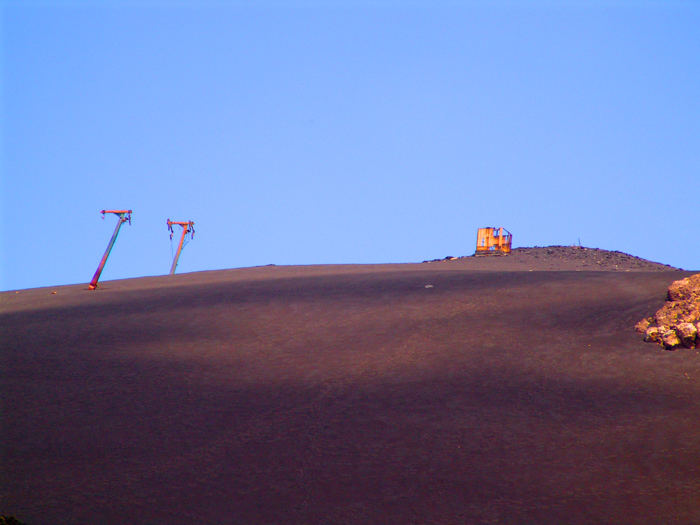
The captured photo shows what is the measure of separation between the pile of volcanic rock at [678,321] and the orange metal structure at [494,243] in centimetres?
1801

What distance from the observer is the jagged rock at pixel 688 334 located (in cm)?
979

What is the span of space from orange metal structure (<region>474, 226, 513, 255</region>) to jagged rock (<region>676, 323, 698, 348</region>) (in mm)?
19247

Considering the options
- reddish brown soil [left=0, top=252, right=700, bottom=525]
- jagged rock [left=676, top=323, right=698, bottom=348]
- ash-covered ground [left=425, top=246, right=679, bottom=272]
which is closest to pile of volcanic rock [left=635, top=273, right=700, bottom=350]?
jagged rock [left=676, top=323, right=698, bottom=348]

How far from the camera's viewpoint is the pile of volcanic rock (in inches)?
388

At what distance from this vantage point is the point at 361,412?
8.16 metres

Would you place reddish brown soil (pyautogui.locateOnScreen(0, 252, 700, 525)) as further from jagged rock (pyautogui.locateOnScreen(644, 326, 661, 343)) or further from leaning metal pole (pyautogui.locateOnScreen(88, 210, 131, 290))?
leaning metal pole (pyautogui.locateOnScreen(88, 210, 131, 290))

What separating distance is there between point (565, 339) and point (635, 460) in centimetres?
412

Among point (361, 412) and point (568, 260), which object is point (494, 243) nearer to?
point (568, 260)

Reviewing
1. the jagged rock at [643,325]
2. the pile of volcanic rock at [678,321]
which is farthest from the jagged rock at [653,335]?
the jagged rock at [643,325]

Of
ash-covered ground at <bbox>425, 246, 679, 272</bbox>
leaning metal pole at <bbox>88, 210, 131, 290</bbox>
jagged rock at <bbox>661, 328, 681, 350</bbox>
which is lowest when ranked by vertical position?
jagged rock at <bbox>661, 328, 681, 350</bbox>

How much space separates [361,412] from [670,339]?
4859mm

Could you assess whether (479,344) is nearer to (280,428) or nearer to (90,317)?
(280,428)


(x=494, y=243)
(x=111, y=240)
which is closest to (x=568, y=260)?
(x=494, y=243)

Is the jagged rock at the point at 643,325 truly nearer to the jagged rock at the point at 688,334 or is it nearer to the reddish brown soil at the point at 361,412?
the reddish brown soil at the point at 361,412
